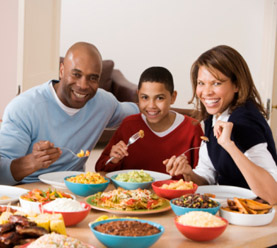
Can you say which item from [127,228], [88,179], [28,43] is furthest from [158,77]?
[127,228]

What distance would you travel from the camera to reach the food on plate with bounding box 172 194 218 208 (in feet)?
5.40

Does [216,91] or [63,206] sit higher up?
[216,91]

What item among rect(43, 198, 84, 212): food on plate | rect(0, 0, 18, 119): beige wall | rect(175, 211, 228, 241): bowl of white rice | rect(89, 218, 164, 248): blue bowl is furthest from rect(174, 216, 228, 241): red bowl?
rect(0, 0, 18, 119): beige wall

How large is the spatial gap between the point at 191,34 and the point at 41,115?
16.8 feet

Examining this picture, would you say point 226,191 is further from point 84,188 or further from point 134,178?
point 84,188

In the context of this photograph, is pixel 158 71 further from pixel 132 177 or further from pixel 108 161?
pixel 132 177

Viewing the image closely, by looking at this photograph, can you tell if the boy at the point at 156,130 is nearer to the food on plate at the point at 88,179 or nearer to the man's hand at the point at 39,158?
the man's hand at the point at 39,158

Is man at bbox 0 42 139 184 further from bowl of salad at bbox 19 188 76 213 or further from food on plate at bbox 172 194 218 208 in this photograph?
food on plate at bbox 172 194 218 208

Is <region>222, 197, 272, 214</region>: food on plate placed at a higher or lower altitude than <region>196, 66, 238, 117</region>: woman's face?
lower

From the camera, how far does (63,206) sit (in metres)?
1.56

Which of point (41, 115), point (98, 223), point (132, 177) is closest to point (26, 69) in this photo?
point (41, 115)

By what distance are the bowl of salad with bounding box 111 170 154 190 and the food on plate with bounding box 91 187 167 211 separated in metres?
0.26

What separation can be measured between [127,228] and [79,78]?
1402mm

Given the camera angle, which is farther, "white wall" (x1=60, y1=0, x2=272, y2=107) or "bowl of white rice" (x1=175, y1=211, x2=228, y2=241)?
"white wall" (x1=60, y1=0, x2=272, y2=107)
